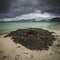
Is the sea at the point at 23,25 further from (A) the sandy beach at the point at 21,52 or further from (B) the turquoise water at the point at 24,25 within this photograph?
(A) the sandy beach at the point at 21,52

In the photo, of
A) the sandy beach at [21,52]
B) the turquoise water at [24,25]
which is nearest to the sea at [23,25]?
the turquoise water at [24,25]

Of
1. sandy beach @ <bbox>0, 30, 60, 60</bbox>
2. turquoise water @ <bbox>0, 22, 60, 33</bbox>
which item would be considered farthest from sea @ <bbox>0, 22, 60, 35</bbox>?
sandy beach @ <bbox>0, 30, 60, 60</bbox>

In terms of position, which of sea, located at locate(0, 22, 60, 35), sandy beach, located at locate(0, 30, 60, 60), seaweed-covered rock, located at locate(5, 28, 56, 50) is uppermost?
sea, located at locate(0, 22, 60, 35)

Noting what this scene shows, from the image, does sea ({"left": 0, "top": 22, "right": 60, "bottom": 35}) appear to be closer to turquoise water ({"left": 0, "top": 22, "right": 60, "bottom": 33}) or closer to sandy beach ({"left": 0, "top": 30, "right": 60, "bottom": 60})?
turquoise water ({"left": 0, "top": 22, "right": 60, "bottom": 33})

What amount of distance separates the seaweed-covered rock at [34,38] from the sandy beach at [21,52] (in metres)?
0.06

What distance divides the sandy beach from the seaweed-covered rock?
0.19ft

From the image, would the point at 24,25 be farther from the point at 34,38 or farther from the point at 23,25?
the point at 34,38

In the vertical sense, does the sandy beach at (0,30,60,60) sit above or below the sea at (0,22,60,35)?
below

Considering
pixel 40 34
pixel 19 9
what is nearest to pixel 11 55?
pixel 40 34

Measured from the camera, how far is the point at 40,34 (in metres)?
1.82

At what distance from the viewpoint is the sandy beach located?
1.71 metres

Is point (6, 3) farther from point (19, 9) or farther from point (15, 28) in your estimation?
point (15, 28)

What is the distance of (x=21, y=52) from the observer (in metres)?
1.73

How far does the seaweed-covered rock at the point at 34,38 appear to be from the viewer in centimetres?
176
